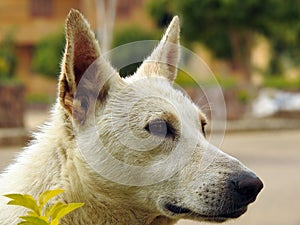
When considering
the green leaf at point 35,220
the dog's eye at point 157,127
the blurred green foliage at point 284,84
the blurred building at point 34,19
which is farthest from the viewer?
the blurred building at point 34,19

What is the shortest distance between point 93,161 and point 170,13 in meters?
33.0

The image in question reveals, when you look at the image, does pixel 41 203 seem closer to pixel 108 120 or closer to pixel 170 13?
pixel 108 120

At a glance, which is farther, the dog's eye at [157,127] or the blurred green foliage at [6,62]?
the blurred green foliage at [6,62]

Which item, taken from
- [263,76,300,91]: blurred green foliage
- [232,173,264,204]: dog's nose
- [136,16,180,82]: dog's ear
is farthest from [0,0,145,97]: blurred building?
[232,173,264,204]: dog's nose

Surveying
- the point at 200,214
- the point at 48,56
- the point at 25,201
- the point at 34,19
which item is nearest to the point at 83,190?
the point at 200,214

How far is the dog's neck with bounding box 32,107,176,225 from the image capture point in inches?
135

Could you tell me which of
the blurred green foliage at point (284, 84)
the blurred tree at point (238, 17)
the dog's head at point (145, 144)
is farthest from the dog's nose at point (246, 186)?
the blurred green foliage at point (284, 84)

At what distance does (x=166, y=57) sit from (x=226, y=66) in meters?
49.9

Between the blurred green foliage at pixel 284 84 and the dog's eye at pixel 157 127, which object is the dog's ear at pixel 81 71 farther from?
the blurred green foliage at pixel 284 84

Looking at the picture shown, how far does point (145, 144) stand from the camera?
3580 millimetres

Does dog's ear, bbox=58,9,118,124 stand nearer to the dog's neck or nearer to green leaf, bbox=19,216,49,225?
the dog's neck

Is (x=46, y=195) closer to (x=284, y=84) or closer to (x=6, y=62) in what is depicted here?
(x=6, y=62)

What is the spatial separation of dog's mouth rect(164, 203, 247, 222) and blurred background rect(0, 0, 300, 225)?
0.89m

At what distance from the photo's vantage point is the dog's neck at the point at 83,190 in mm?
3428
